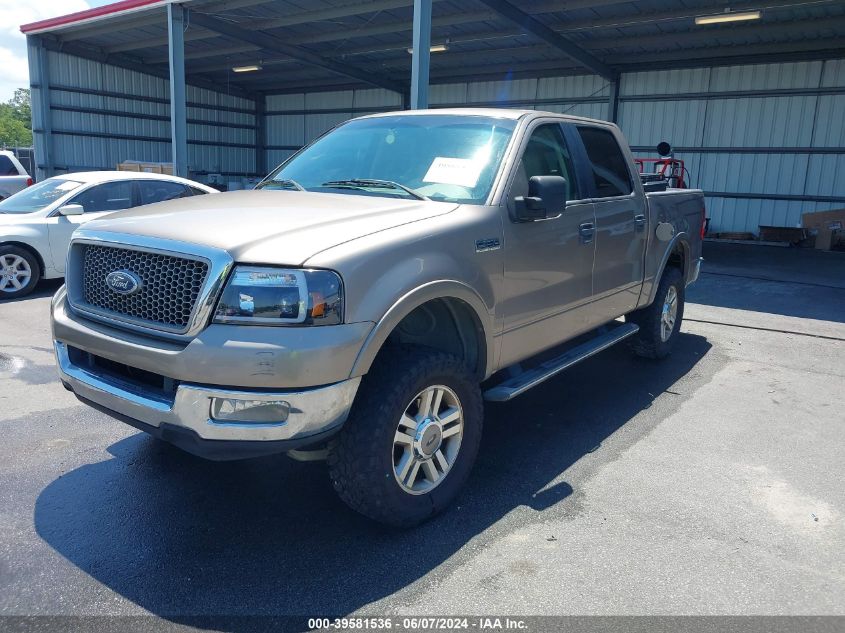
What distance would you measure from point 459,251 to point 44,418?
3.10 metres

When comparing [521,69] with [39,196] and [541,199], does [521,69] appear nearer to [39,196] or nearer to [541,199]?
[39,196]

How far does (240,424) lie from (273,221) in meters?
0.94

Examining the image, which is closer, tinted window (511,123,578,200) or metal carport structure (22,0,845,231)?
tinted window (511,123,578,200)

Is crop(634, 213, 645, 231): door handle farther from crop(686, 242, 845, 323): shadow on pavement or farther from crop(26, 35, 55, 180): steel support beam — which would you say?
crop(26, 35, 55, 180): steel support beam

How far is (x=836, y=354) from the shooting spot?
21.7 ft

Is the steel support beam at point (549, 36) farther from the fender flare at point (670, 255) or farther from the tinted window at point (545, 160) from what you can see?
the tinted window at point (545, 160)

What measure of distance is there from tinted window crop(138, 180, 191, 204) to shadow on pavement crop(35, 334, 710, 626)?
5974 mm

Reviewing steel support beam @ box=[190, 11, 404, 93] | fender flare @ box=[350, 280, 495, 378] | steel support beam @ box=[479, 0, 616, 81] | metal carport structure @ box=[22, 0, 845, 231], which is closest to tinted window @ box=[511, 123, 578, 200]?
fender flare @ box=[350, 280, 495, 378]

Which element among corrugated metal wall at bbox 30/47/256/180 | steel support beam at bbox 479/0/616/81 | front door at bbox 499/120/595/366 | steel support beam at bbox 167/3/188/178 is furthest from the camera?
corrugated metal wall at bbox 30/47/256/180

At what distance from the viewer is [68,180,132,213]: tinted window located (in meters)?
8.73

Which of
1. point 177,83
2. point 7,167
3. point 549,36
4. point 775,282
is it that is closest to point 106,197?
point 7,167

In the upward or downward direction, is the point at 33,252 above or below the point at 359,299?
below

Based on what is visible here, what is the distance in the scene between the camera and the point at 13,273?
8281 mm

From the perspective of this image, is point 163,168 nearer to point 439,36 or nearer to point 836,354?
point 439,36
